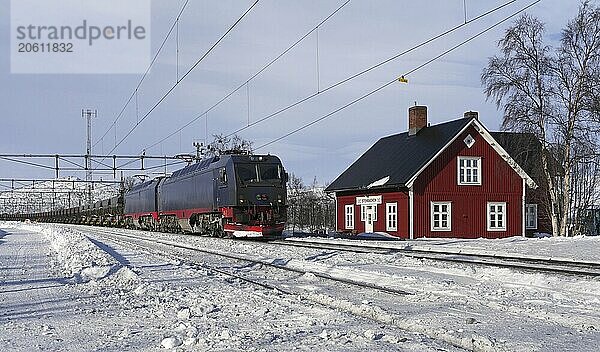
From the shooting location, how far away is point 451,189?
39906mm

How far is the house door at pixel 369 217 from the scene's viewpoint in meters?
42.4

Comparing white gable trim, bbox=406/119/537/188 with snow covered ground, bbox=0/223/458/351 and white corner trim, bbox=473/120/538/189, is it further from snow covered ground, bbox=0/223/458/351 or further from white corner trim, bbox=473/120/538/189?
snow covered ground, bbox=0/223/458/351

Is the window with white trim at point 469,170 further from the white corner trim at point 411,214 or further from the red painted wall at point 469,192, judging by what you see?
the white corner trim at point 411,214

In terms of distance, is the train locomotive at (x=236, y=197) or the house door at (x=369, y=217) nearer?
the train locomotive at (x=236, y=197)

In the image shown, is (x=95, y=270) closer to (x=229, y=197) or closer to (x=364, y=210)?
(x=229, y=197)

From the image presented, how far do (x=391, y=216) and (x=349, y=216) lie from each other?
5.99 metres

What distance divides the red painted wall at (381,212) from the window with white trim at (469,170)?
12.6 ft

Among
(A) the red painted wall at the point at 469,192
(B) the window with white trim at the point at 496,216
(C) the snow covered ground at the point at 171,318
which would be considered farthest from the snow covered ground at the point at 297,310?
(B) the window with white trim at the point at 496,216

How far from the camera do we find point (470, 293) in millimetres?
11773

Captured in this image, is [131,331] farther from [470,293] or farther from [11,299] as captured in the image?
[470,293]

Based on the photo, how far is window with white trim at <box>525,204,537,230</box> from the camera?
43.5 metres

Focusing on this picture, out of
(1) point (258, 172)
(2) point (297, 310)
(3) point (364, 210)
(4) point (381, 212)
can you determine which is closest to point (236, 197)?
(1) point (258, 172)

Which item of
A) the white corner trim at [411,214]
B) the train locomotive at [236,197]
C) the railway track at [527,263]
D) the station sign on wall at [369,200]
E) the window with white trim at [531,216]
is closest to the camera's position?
the railway track at [527,263]

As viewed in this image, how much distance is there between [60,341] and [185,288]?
4882mm
